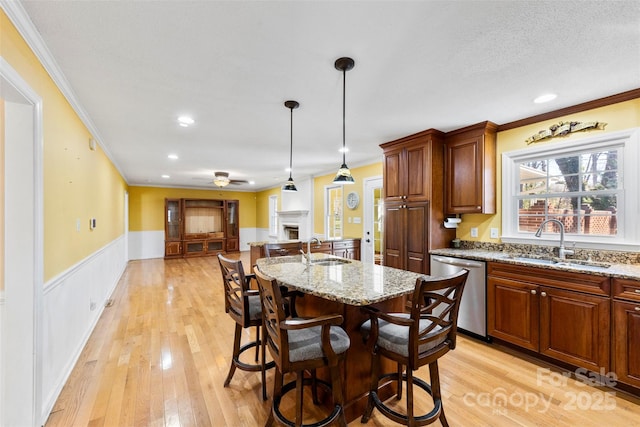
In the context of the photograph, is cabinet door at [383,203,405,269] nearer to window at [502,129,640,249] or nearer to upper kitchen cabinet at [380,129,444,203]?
upper kitchen cabinet at [380,129,444,203]

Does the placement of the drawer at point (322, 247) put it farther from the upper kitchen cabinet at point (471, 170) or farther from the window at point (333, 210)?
the upper kitchen cabinet at point (471, 170)

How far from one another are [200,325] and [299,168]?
146 inches

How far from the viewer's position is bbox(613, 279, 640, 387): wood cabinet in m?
1.98

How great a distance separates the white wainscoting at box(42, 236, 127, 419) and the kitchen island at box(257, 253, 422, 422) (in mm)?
1557

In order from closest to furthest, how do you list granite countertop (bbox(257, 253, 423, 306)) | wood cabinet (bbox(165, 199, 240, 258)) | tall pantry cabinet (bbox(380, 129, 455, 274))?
1. granite countertop (bbox(257, 253, 423, 306))
2. tall pantry cabinet (bbox(380, 129, 455, 274))
3. wood cabinet (bbox(165, 199, 240, 258))

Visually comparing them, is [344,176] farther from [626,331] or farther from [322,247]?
[322,247]

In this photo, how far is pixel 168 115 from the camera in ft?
9.70

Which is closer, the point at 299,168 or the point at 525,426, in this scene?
the point at 525,426

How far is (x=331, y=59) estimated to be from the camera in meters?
1.90

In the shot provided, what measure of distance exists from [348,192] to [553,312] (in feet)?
12.8

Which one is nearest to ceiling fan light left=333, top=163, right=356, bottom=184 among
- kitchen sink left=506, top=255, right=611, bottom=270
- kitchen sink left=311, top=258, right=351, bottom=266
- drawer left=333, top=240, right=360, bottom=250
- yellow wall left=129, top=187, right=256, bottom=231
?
kitchen sink left=311, top=258, right=351, bottom=266

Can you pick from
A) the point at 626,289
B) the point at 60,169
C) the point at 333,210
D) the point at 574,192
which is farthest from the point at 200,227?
the point at 626,289

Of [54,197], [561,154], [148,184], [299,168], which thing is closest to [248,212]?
[148,184]

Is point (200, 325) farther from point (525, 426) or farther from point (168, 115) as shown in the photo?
point (525, 426)
